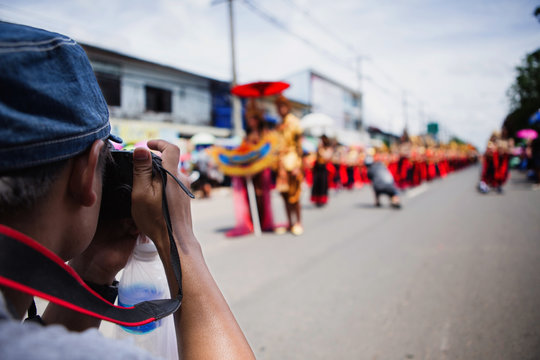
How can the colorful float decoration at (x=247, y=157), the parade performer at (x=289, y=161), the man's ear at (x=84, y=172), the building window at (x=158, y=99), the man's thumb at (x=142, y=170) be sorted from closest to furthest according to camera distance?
the man's ear at (x=84, y=172) < the man's thumb at (x=142, y=170) < the colorful float decoration at (x=247, y=157) < the parade performer at (x=289, y=161) < the building window at (x=158, y=99)

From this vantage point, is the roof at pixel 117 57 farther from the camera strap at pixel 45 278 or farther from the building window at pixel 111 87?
the camera strap at pixel 45 278

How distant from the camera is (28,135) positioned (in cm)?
56

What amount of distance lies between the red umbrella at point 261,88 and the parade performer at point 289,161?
0.18 meters

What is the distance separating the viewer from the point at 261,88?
18.3 feet

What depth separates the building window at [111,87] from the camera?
50.8 feet

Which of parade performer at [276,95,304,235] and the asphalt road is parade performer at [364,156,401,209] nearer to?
the asphalt road

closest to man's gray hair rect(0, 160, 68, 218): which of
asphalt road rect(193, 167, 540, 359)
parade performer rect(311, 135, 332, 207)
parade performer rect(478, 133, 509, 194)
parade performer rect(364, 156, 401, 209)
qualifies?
asphalt road rect(193, 167, 540, 359)

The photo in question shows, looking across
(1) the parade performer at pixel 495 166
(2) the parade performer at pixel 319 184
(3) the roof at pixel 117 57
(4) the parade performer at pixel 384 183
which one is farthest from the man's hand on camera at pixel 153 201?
(3) the roof at pixel 117 57

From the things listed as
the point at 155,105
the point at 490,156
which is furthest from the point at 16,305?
the point at 155,105

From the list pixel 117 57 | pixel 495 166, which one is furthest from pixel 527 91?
pixel 117 57

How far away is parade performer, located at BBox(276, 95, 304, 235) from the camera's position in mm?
5789

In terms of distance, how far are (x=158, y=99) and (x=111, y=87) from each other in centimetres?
302

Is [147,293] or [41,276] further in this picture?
[147,293]

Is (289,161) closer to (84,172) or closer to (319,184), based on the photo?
(319,184)
